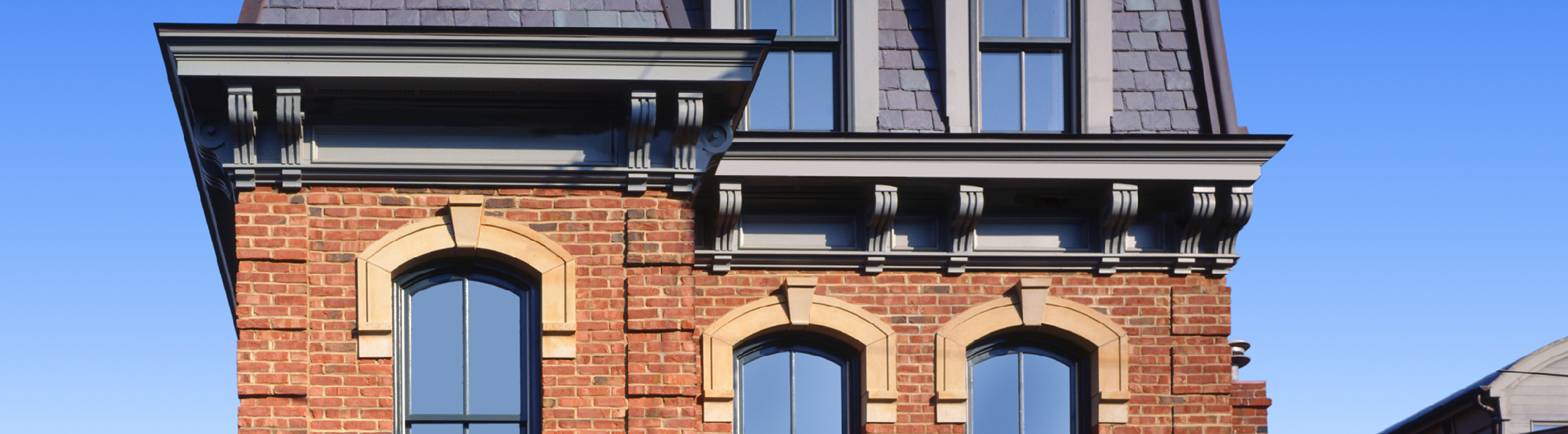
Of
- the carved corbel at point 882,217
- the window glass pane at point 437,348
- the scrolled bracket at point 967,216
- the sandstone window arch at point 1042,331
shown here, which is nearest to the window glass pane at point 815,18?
the carved corbel at point 882,217

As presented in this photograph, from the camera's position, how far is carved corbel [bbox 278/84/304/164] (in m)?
9.27

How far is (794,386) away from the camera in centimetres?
1095

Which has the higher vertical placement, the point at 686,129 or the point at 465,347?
the point at 686,129

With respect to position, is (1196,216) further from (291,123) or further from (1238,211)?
(291,123)

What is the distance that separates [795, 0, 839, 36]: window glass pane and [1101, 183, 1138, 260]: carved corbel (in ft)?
7.86

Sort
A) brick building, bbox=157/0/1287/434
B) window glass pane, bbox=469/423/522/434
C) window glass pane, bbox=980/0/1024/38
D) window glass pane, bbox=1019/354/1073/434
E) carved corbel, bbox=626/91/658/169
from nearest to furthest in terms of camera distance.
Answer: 1. brick building, bbox=157/0/1287/434
2. carved corbel, bbox=626/91/658/169
3. window glass pane, bbox=469/423/522/434
4. window glass pane, bbox=1019/354/1073/434
5. window glass pane, bbox=980/0/1024/38

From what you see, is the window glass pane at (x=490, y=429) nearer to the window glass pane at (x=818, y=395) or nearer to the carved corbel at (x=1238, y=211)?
the window glass pane at (x=818, y=395)

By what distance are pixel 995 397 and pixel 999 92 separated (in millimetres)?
2296

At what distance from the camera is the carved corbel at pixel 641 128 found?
9.43m

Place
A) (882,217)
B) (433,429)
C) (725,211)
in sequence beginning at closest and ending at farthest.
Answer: (433,429) < (725,211) < (882,217)

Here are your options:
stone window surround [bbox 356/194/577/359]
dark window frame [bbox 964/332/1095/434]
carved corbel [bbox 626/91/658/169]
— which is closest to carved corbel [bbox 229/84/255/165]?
stone window surround [bbox 356/194/577/359]

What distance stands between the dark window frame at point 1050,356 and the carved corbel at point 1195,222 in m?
1.01

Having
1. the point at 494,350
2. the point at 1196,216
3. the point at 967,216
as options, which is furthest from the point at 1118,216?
the point at 494,350

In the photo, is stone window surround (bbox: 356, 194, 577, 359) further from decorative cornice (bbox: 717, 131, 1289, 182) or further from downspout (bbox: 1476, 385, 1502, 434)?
downspout (bbox: 1476, 385, 1502, 434)
